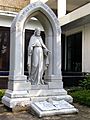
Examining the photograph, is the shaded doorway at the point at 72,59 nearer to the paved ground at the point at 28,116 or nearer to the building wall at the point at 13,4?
the building wall at the point at 13,4

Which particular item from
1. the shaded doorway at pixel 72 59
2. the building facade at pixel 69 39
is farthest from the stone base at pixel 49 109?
the shaded doorway at pixel 72 59

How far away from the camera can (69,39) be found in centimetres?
2183

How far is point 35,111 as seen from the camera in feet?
25.0

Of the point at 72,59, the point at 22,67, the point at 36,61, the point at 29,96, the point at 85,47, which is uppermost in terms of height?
the point at 85,47

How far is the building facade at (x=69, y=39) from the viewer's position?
17609mm

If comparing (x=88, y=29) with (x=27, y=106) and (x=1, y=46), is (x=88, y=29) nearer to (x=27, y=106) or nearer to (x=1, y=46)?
(x=1, y=46)

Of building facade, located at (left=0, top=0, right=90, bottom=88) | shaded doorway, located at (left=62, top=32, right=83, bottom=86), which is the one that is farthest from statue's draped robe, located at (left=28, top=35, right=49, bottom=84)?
shaded doorway, located at (left=62, top=32, right=83, bottom=86)

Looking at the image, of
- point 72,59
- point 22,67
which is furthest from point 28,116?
point 72,59

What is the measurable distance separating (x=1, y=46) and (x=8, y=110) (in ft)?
35.1

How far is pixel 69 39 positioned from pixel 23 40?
13.3 meters

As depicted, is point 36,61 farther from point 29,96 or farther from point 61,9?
point 61,9

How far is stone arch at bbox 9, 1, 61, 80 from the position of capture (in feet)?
28.4

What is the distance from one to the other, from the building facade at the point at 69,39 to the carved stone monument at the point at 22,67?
23.6 feet

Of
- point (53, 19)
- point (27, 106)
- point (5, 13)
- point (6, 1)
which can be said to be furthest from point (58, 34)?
point (6, 1)
